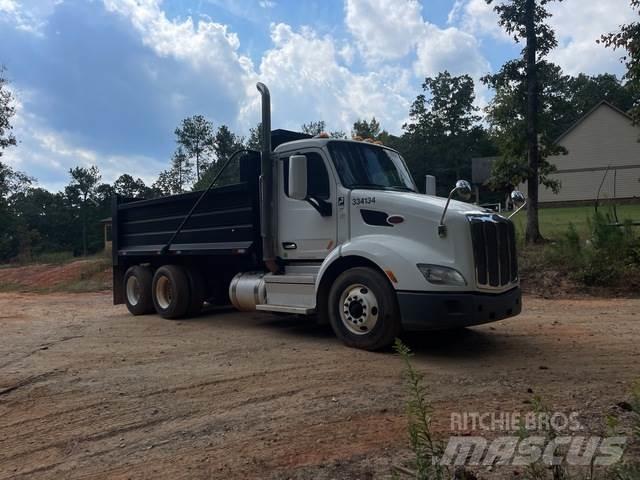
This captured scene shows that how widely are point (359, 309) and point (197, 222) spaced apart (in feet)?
12.6

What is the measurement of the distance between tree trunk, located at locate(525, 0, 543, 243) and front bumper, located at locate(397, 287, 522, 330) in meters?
10.4

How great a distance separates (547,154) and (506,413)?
532 inches

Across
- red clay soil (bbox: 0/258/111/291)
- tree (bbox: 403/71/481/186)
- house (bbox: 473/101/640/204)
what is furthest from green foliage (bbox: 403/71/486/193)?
red clay soil (bbox: 0/258/111/291)

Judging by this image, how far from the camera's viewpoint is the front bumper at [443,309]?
5785mm

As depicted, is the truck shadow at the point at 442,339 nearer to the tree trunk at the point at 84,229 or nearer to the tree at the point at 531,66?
the tree at the point at 531,66

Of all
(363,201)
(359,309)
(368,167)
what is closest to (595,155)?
(368,167)

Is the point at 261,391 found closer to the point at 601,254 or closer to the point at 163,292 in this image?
the point at 163,292

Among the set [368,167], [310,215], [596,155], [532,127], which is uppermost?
[596,155]

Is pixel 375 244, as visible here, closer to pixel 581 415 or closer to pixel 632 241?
pixel 581 415

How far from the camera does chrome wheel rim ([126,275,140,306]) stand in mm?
10571

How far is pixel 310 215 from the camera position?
738cm

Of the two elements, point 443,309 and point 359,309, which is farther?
point 359,309

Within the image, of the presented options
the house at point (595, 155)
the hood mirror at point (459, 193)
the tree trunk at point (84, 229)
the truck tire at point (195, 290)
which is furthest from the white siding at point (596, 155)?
the tree trunk at point (84, 229)

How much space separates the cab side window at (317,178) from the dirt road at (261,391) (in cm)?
202
